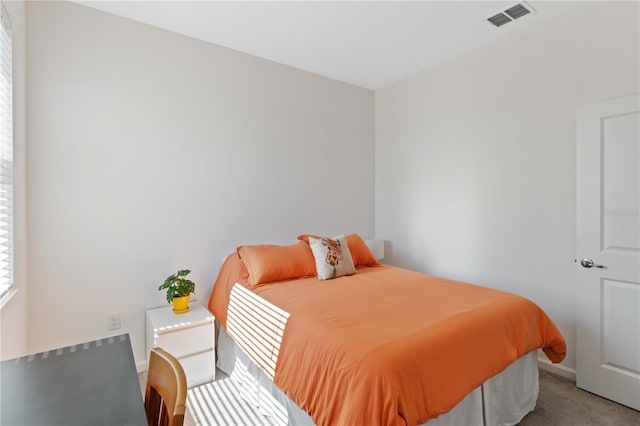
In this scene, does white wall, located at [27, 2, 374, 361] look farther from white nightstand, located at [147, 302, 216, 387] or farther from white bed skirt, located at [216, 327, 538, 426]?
white bed skirt, located at [216, 327, 538, 426]

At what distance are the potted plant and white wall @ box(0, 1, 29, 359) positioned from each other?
32.1 inches

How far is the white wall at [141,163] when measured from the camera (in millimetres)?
2234

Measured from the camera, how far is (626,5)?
2.17 m

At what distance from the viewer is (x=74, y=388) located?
924mm

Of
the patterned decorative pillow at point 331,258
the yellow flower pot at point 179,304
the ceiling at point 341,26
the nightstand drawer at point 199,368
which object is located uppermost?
the ceiling at point 341,26

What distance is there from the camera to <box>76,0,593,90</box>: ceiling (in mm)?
2357

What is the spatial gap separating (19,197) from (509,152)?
365 centimetres

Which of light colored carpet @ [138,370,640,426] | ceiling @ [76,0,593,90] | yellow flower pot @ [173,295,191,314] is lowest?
light colored carpet @ [138,370,640,426]

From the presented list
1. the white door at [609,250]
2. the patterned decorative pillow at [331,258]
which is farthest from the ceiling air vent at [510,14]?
the patterned decorative pillow at [331,258]

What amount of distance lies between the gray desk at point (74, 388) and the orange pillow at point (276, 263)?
136cm

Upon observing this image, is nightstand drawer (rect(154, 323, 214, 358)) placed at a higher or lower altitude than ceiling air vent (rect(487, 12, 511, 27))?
lower

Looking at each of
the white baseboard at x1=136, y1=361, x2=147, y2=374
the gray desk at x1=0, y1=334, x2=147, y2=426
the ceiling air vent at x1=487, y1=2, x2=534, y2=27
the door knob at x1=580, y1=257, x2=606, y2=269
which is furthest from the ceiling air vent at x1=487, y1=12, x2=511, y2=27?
the white baseboard at x1=136, y1=361, x2=147, y2=374

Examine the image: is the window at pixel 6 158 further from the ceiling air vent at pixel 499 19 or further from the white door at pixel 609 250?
the white door at pixel 609 250

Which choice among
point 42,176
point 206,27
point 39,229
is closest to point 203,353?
point 39,229
